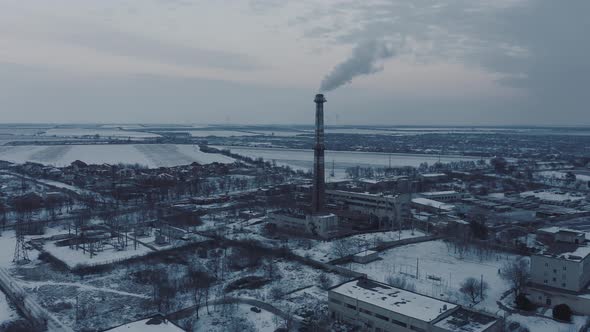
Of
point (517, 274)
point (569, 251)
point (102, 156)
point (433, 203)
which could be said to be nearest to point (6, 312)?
point (517, 274)

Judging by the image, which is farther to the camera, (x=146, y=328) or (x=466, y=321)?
(x=466, y=321)

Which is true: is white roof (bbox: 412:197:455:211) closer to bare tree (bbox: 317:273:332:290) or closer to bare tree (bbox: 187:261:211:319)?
bare tree (bbox: 317:273:332:290)

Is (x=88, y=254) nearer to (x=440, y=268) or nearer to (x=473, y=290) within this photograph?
(x=440, y=268)

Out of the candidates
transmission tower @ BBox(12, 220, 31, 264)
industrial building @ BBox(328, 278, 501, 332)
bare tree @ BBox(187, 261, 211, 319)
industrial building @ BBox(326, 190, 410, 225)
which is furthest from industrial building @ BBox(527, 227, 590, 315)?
transmission tower @ BBox(12, 220, 31, 264)

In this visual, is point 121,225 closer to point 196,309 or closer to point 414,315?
point 196,309

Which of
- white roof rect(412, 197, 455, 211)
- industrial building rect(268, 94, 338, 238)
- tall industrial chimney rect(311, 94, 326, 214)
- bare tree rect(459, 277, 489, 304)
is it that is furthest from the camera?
white roof rect(412, 197, 455, 211)

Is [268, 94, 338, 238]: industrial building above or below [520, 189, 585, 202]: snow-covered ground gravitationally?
above

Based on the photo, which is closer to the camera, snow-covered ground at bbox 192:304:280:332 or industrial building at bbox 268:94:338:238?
snow-covered ground at bbox 192:304:280:332

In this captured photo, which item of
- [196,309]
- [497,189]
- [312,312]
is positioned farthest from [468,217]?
[196,309]
